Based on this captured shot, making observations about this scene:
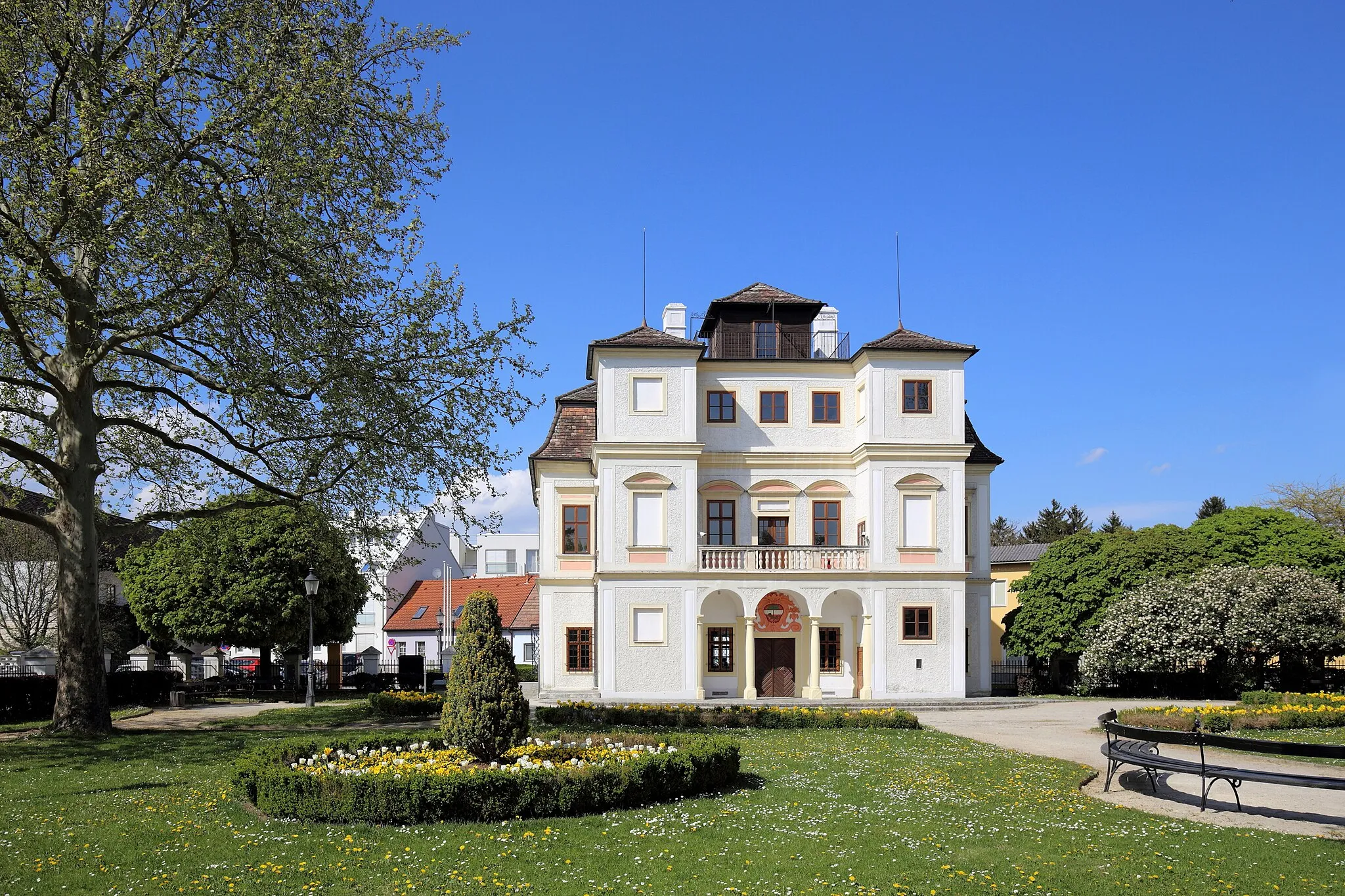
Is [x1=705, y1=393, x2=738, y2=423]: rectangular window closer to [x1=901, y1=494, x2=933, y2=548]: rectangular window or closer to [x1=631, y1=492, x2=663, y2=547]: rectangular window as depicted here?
[x1=631, y1=492, x2=663, y2=547]: rectangular window

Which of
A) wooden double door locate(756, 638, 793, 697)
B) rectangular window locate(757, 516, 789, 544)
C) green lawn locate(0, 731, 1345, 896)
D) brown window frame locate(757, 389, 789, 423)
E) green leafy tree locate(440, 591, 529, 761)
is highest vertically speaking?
brown window frame locate(757, 389, 789, 423)

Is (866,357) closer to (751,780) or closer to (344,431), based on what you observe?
(344,431)

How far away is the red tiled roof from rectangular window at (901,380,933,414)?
2970cm

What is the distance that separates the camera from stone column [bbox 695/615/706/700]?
35.4 meters

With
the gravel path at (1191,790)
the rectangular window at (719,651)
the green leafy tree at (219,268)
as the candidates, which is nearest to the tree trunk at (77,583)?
the green leafy tree at (219,268)

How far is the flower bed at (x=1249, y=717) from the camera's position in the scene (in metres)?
21.8

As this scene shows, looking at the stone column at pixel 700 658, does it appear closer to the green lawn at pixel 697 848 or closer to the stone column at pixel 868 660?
the stone column at pixel 868 660

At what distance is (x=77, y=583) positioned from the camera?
20016 millimetres

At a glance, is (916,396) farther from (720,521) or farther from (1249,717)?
(1249,717)

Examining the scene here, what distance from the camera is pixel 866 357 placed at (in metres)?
36.9

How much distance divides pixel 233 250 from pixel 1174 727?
19.3m

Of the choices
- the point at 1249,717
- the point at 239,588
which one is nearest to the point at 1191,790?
the point at 1249,717

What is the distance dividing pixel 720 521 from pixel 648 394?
5.27 meters

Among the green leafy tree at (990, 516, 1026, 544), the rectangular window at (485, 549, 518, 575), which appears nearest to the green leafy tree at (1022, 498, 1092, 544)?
the green leafy tree at (990, 516, 1026, 544)
